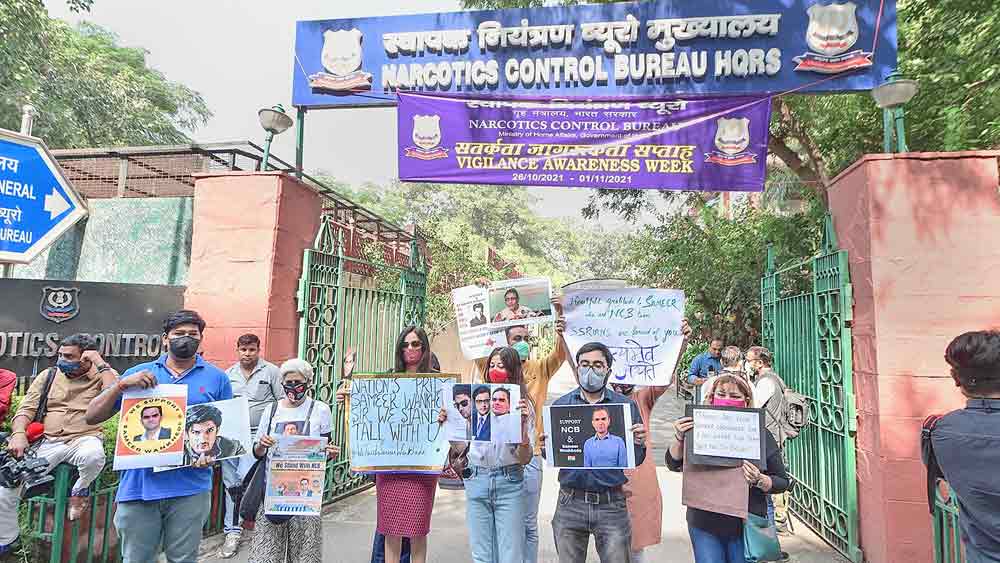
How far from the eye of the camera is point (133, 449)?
2.95 metres

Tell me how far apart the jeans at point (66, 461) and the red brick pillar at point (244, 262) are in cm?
144

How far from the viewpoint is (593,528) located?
298 cm

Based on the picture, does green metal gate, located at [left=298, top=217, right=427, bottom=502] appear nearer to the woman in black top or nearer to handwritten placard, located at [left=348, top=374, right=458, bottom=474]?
handwritten placard, located at [left=348, top=374, right=458, bottom=474]

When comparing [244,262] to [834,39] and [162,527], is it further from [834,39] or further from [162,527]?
Answer: [834,39]

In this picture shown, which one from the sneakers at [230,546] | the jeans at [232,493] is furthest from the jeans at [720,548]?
the sneakers at [230,546]

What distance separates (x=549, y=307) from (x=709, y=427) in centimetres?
153

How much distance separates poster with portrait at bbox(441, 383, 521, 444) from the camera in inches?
126

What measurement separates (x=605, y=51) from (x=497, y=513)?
4994 millimetres

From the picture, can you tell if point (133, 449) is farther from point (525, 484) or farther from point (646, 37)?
point (646, 37)

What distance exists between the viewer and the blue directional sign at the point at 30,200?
4410 millimetres

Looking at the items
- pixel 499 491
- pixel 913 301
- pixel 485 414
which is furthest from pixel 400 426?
pixel 913 301

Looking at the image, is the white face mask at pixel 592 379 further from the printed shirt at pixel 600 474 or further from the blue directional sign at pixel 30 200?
the blue directional sign at pixel 30 200

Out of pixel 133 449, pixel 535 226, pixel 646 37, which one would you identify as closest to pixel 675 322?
pixel 133 449

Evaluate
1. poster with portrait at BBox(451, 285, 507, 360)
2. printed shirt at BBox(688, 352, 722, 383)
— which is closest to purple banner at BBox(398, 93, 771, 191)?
poster with portrait at BBox(451, 285, 507, 360)
